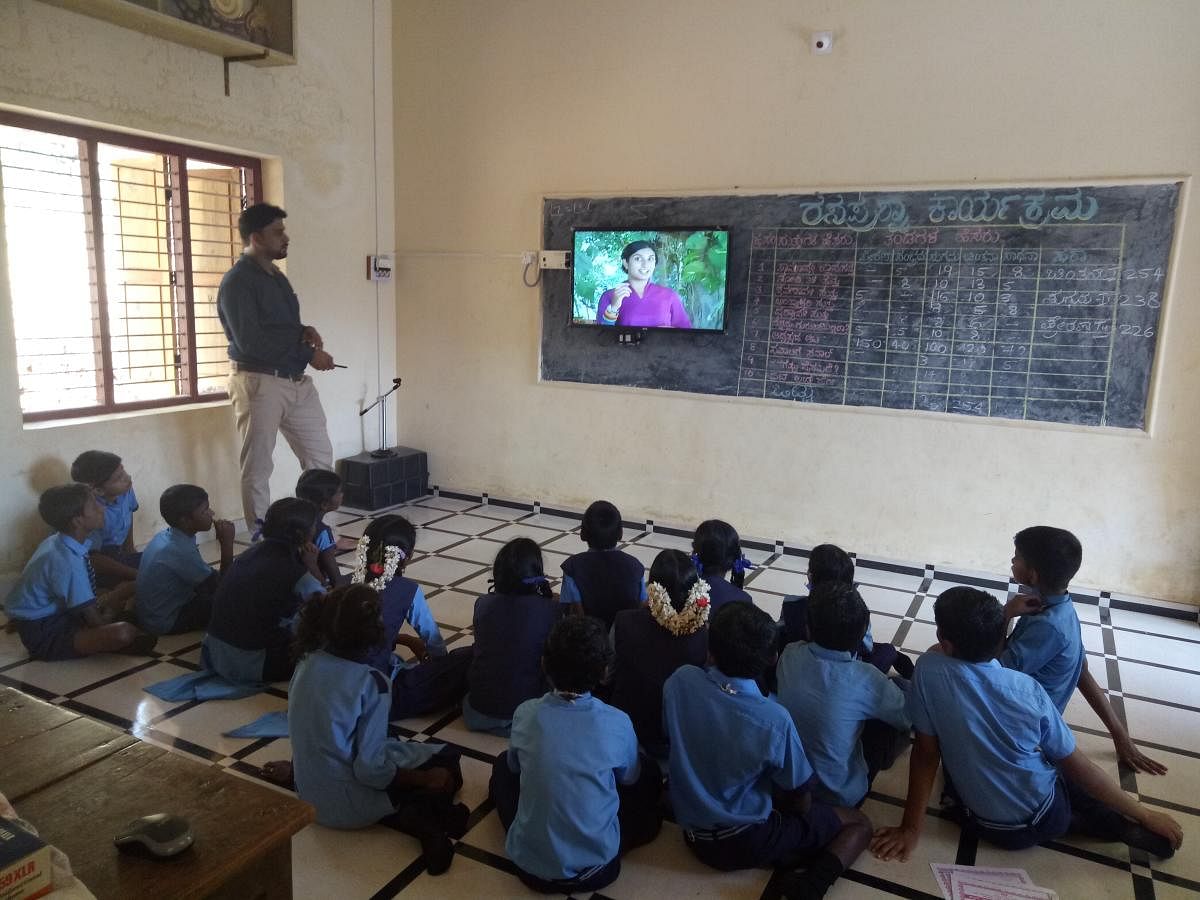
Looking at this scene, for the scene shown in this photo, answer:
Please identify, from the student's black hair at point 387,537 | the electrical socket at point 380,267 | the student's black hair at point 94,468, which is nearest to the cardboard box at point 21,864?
the student's black hair at point 387,537

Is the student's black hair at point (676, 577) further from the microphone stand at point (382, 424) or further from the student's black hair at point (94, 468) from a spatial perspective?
the microphone stand at point (382, 424)

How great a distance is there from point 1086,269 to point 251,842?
4.08 m

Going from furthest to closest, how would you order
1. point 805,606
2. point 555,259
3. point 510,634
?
1. point 555,259
2. point 805,606
3. point 510,634

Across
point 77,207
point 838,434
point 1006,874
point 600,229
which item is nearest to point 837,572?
point 1006,874

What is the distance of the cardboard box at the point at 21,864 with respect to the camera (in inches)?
35.0

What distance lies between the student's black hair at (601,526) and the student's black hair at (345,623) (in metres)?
1.03

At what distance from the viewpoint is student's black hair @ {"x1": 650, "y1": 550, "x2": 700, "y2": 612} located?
2.37 meters

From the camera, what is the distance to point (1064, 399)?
3.98 metres

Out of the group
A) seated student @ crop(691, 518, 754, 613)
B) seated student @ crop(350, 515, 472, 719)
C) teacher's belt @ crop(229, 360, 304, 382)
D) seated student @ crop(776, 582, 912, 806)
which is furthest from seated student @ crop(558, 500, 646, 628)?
teacher's belt @ crop(229, 360, 304, 382)

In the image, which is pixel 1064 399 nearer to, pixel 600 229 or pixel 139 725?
pixel 600 229

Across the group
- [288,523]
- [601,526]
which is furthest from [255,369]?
[601,526]

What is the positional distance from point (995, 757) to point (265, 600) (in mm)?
2194

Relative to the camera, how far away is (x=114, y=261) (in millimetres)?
4027

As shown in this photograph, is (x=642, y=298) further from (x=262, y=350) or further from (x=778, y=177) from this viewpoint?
(x=262, y=350)
